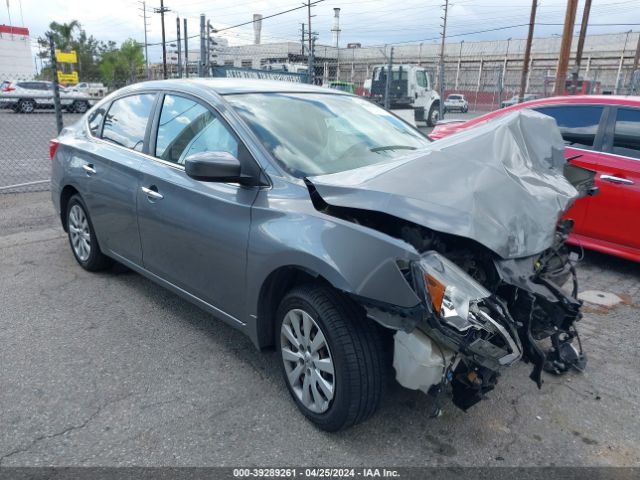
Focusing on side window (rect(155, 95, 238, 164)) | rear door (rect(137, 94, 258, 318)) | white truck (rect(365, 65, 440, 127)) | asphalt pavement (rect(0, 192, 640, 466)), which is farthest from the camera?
white truck (rect(365, 65, 440, 127))

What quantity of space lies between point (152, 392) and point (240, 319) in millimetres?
637

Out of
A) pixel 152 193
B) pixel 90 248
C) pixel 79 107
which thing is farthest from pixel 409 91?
pixel 152 193

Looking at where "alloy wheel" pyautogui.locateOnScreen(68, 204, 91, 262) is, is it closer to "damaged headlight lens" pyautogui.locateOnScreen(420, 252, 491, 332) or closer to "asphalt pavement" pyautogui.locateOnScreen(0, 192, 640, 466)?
"asphalt pavement" pyautogui.locateOnScreen(0, 192, 640, 466)

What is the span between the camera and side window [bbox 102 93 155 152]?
3.87m

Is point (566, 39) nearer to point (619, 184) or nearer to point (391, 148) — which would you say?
point (619, 184)

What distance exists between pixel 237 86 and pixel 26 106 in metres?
26.9

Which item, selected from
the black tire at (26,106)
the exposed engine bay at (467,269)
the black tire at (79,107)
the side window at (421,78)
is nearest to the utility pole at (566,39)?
the side window at (421,78)

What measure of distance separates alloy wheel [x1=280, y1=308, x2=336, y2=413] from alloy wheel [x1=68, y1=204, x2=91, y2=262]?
260 cm

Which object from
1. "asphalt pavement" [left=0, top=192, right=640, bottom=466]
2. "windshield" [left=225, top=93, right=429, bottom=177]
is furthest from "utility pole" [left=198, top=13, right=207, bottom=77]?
"asphalt pavement" [left=0, top=192, right=640, bottom=466]

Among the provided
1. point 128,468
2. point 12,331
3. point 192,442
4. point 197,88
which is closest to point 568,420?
point 192,442

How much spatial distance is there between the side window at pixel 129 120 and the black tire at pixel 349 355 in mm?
2104

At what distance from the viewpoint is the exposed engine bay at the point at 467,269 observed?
2.20 meters

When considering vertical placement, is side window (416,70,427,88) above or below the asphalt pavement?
above

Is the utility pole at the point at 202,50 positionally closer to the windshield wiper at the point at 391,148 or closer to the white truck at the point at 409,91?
the windshield wiper at the point at 391,148
